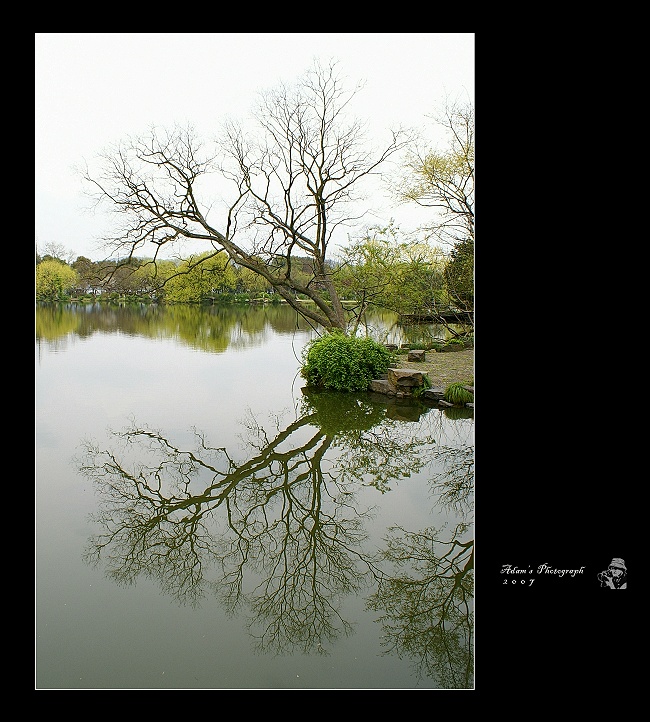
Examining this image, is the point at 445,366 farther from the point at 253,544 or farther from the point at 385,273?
the point at 253,544

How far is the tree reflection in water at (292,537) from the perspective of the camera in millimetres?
2938

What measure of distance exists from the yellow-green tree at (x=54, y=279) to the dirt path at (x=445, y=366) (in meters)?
6.04

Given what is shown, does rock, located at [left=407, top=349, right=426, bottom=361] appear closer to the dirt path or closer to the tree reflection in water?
the dirt path

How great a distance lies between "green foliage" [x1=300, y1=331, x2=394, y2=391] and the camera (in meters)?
8.69

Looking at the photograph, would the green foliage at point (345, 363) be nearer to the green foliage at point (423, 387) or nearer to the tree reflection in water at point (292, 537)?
the green foliage at point (423, 387)

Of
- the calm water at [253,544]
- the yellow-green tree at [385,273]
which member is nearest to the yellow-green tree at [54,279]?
the calm water at [253,544]

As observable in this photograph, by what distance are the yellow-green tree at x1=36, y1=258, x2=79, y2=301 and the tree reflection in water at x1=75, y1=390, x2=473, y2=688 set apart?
200 inches

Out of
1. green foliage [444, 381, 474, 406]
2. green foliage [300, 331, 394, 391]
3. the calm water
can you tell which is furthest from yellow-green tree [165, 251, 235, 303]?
green foliage [444, 381, 474, 406]

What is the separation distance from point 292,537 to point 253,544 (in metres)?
0.28
